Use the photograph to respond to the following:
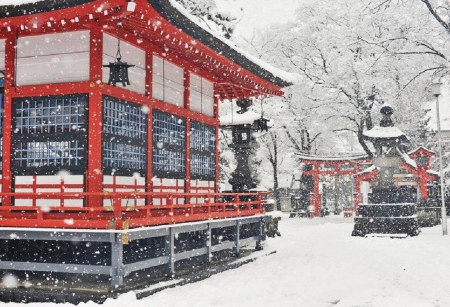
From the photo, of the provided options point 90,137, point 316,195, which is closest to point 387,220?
point 90,137

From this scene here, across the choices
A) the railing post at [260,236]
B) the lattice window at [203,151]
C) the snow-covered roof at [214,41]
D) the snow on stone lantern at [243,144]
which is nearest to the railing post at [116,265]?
the snow-covered roof at [214,41]

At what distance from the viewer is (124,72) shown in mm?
11477

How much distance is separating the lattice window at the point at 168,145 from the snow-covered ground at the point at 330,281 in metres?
3.71

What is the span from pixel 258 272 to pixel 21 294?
20.5 feet

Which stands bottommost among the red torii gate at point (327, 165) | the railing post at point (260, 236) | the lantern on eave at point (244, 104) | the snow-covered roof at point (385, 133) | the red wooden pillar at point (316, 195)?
the railing post at point (260, 236)

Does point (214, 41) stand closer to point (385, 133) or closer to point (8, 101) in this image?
point (8, 101)

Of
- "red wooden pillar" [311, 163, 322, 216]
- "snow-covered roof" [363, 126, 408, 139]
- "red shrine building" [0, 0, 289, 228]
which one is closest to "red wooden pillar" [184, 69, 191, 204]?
"red shrine building" [0, 0, 289, 228]

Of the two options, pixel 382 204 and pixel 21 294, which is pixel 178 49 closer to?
pixel 21 294

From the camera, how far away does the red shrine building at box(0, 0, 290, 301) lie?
11000mm

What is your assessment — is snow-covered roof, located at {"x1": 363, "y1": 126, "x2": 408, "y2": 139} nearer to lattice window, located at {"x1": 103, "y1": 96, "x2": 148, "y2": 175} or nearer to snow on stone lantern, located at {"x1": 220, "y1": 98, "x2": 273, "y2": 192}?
snow on stone lantern, located at {"x1": 220, "y1": 98, "x2": 273, "y2": 192}

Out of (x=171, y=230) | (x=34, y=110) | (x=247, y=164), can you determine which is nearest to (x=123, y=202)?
(x=171, y=230)

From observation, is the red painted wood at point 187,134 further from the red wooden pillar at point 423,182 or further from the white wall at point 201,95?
the red wooden pillar at point 423,182

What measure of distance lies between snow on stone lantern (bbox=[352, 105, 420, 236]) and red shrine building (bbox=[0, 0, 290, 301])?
11.0m

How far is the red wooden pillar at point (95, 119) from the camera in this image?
12.2m
